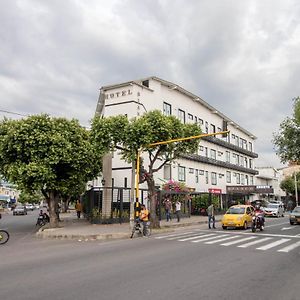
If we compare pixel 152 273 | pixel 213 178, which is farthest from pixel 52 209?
pixel 213 178

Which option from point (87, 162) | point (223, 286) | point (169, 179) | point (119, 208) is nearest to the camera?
point (223, 286)

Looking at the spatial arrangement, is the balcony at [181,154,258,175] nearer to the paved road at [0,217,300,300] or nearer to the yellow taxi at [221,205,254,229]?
the yellow taxi at [221,205,254,229]

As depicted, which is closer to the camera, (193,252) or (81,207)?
(193,252)

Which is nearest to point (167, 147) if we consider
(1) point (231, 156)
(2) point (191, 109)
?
(2) point (191, 109)

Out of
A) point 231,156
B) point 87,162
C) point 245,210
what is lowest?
point 245,210

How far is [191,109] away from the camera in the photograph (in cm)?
4572

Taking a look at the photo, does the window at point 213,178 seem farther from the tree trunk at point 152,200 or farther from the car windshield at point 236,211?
the tree trunk at point 152,200

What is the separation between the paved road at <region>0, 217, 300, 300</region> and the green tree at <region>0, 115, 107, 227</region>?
8161 millimetres

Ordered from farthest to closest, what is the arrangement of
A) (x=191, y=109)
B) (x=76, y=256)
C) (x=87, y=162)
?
1. (x=191, y=109)
2. (x=87, y=162)
3. (x=76, y=256)

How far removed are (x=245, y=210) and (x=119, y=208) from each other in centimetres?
945

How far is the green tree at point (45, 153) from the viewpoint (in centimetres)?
2180

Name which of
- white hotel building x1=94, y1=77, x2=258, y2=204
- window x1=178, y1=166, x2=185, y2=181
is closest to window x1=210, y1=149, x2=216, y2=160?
white hotel building x1=94, y1=77, x2=258, y2=204

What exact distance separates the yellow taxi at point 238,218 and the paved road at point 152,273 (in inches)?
371

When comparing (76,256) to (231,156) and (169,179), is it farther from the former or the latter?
(231,156)
